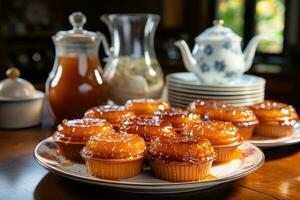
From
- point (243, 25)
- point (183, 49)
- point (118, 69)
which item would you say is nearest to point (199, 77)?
point (183, 49)

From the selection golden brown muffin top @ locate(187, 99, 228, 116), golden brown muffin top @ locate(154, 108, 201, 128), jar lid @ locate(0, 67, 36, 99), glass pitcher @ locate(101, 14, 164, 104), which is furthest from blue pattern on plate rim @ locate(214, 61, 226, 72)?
jar lid @ locate(0, 67, 36, 99)

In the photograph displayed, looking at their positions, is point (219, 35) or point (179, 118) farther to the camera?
point (219, 35)

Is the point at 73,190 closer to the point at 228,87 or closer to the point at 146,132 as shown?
the point at 146,132

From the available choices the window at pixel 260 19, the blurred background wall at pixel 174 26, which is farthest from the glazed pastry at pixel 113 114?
the window at pixel 260 19

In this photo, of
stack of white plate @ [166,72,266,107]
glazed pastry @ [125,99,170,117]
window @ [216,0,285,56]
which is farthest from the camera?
window @ [216,0,285,56]

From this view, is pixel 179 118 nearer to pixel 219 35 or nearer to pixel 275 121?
pixel 275 121

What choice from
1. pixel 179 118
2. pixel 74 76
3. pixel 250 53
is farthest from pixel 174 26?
pixel 179 118

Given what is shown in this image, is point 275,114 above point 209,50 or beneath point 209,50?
beneath

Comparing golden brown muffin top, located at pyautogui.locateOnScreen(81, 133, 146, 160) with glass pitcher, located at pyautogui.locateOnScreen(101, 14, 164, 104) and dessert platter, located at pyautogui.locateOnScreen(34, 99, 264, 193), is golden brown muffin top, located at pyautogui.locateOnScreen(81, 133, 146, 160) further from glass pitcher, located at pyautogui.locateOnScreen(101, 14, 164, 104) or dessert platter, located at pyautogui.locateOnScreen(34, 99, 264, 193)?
glass pitcher, located at pyautogui.locateOnScreen(101, 14, 164, 104)

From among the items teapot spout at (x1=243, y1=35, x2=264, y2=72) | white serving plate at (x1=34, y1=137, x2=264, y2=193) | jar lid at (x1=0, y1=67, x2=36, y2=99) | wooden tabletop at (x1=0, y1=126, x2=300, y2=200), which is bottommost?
wooden tabletop at (x1=0, y1=126, x2=300, y2=200)
